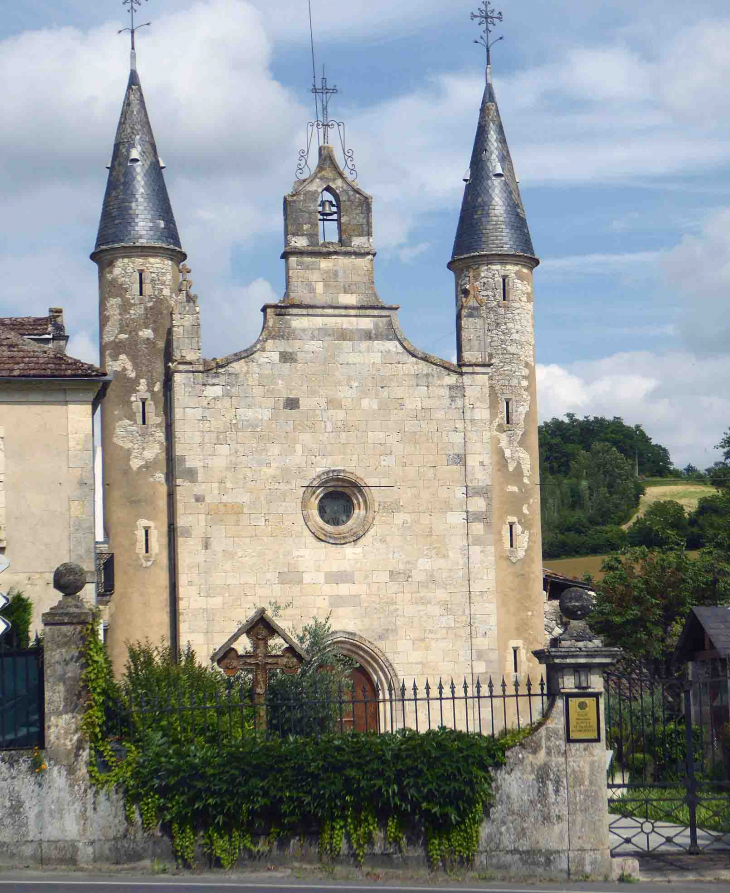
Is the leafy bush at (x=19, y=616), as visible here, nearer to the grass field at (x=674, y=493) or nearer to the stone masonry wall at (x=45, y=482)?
the stone masonry wall at (x=45, y=482)

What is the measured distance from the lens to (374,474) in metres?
28.5

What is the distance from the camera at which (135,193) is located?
30516 millimetres

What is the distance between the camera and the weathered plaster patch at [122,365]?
2941 centimetres

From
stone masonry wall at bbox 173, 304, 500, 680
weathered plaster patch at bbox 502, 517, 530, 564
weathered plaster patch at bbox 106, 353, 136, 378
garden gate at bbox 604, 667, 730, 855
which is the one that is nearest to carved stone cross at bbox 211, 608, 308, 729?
garden gate at bbox 604, 667, 730, 855

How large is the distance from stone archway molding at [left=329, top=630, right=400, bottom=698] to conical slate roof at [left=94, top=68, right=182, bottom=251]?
29.7 feet

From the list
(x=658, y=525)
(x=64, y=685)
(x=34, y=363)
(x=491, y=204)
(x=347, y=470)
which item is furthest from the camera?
(x=658, y=525)

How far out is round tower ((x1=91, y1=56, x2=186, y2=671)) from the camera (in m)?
28.6

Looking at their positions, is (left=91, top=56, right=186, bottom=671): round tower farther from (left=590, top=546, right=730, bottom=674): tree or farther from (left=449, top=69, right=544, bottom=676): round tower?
(left=590, top=546, right=730, bottom=674): tree

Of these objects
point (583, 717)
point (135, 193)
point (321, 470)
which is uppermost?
point (135, 193)

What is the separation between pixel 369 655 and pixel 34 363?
9.40m

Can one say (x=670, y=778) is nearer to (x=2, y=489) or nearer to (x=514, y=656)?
(x=514, y=656)

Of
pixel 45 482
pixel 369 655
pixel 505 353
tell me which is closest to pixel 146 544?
pixel 369 655

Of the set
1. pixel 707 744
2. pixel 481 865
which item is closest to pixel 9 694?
pixel 481 865

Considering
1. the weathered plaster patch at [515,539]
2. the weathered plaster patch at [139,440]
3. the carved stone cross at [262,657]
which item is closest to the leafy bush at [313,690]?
the carved stone cross at [262,657]
